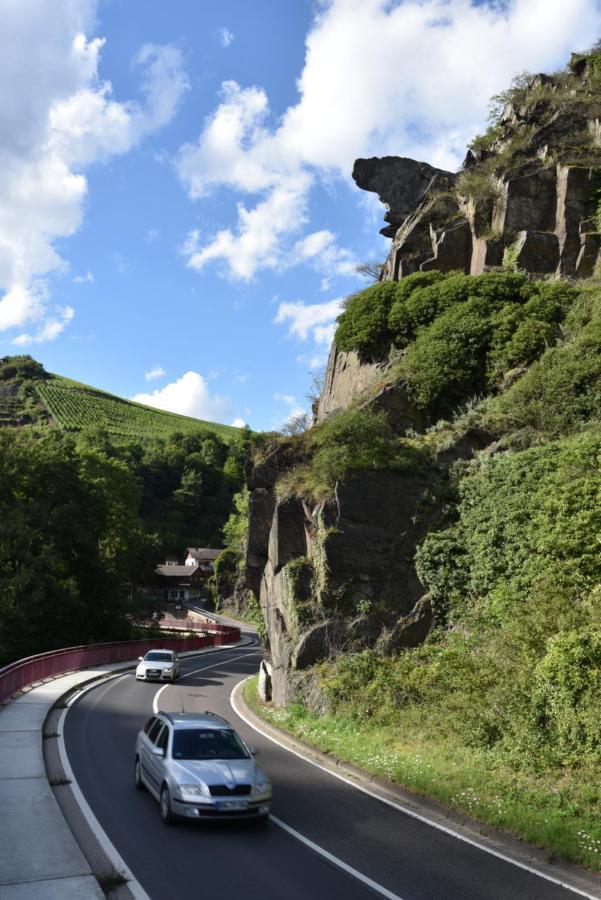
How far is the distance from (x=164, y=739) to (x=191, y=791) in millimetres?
1460

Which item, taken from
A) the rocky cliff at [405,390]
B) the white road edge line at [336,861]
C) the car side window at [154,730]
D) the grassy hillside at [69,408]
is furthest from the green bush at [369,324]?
the grassy hillside at [69,408]

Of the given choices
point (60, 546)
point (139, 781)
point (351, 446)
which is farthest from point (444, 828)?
point (60, 546)

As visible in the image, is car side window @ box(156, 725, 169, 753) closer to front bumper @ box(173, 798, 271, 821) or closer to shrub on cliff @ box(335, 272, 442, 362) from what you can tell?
front bumper @ box(173, 798, 271, 821)

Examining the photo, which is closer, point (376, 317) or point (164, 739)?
point (164, 739)

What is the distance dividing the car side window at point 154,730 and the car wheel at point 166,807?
4.29ft

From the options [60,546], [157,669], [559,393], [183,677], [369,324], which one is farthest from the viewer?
[60,546]

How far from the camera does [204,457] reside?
13012 centimetres

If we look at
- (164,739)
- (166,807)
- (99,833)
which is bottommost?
(99,833)

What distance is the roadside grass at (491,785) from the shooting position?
8242mm

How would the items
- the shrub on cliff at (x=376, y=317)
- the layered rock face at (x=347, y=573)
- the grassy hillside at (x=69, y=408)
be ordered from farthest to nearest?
1. the grassy hillside at (x=69, y=408)
2. the shrub on cliff at (x=376, y=317)
3. the layered rock face at (x=347, y=573)

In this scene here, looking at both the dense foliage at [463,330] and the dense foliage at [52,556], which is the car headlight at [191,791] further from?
the dense foliage at [52,556]

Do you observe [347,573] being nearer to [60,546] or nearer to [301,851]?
[301,851]

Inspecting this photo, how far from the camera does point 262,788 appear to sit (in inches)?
360

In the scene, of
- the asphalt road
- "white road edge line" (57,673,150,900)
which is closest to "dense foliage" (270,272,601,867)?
the asphalt road
